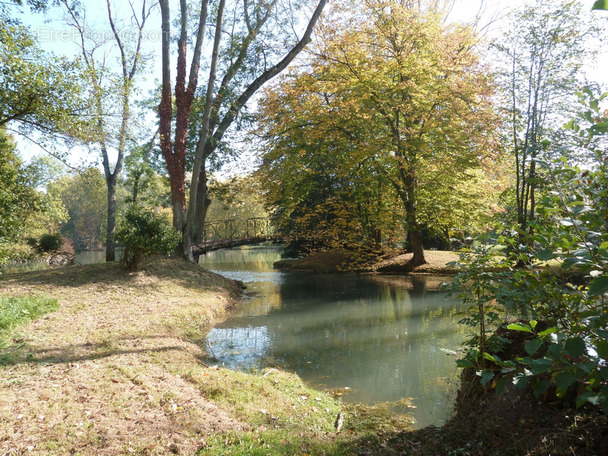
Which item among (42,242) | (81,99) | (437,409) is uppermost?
(81,99)

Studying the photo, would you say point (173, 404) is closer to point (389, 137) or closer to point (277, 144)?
point (389, 137)

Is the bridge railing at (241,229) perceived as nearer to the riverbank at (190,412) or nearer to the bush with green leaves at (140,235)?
the bush with green leaves at (140,235)

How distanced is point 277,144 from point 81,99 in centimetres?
868

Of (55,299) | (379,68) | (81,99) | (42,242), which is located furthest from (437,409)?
(42,242)

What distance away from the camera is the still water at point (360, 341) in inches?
194

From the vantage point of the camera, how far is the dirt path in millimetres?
2953

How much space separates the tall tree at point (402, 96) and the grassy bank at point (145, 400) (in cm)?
975

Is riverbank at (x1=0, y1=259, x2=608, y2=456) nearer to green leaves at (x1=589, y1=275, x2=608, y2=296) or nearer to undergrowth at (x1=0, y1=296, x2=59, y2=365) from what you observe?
undergrowth at (x1=0, y1=296, x2=59, y2=365)

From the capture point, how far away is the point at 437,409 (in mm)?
4227

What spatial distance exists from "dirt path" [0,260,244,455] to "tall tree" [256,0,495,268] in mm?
8696

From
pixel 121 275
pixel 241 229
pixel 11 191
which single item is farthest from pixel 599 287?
pixel 241 229

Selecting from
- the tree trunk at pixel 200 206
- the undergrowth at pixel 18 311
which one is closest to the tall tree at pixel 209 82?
the tree trunk at pixel 200 206

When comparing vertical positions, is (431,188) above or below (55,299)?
above

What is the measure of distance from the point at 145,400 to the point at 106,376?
810 millimetres
